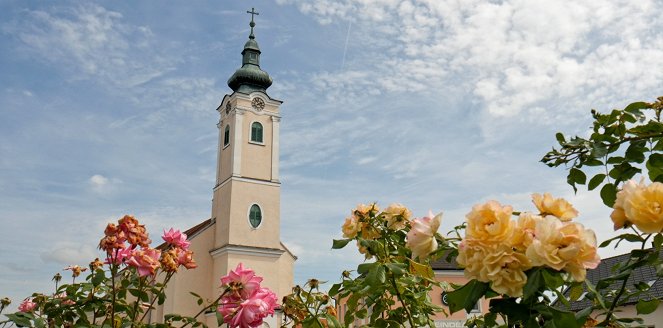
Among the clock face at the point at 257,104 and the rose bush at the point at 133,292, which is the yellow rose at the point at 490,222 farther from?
the clock face at the point at 257,104

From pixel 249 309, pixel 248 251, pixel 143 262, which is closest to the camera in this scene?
pixel 249 309

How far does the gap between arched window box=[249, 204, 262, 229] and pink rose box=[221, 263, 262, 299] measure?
79.1 feet

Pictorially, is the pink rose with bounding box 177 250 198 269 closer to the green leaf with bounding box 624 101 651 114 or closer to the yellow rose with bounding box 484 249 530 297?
the yellow rose with bounding box 484 249 530 297

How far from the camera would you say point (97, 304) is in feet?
9.65

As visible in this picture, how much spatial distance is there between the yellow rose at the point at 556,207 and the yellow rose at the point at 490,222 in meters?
0.21

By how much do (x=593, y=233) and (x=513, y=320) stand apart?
13.0 inches

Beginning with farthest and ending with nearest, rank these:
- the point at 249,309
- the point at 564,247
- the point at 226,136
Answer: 1. the point at 226,136
2. the point at 249,309
3. the point at 564,247

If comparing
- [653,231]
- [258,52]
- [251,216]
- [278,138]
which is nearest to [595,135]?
[653,231]

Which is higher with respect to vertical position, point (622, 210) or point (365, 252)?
point (365, 252)

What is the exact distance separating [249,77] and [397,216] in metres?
27.3

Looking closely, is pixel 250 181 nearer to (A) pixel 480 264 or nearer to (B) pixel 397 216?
(B) pixel 397 216

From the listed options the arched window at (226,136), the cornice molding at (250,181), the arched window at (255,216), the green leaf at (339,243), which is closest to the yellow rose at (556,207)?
the green leaf at (339,243)

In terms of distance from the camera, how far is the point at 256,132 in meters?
28.2

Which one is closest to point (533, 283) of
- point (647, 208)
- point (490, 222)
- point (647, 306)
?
point (490, 222)
